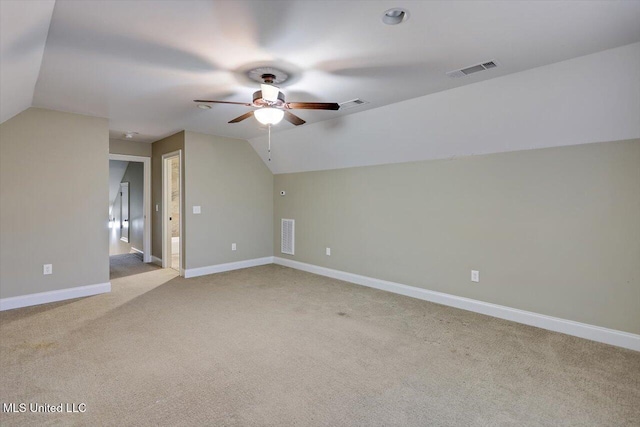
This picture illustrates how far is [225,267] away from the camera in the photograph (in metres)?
5.59

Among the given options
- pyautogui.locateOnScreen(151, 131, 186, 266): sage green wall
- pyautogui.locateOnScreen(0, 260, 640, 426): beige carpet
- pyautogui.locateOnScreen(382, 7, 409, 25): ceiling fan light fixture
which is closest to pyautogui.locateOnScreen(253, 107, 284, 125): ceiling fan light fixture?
pyautogui.locateOnScreen(382, 7, 409, 25): ceiling fan light fixture

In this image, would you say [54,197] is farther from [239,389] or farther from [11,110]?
[239,389]

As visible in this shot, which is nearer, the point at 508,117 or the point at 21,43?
the point at 21,43

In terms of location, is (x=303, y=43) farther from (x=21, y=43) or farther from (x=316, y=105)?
(x=21, y=43)

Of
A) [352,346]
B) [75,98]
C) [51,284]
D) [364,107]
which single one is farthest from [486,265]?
[51,284]

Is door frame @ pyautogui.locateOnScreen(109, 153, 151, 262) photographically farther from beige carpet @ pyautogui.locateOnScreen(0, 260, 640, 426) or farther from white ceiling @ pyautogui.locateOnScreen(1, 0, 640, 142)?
white ceiling @ pyautogui.locateOnScreen(1, 0, 640, 142)

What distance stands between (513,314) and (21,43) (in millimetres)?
4710

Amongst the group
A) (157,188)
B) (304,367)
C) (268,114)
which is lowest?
(304,367)

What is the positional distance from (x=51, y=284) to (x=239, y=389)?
337cm

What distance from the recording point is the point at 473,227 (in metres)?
3.69

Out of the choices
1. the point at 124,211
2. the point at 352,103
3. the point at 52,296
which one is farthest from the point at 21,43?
the point at 124,211

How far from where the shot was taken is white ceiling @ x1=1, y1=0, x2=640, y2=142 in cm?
189

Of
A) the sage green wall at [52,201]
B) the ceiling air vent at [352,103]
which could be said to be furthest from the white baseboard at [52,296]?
the ceiling air vent at [352,103]

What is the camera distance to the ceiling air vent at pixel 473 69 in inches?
103
